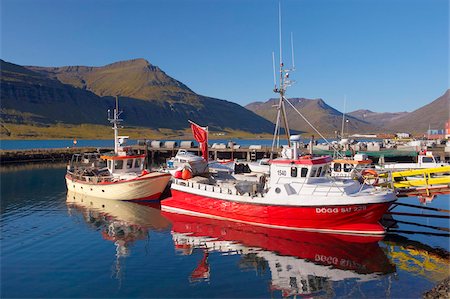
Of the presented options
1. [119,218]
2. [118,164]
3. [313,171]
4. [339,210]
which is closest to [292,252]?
[339,210]

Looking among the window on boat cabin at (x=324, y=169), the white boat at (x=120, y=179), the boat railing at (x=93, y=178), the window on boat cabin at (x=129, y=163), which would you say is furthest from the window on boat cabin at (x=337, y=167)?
the boat railing at (x=93, y=178)

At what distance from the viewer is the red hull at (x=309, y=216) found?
23355 millimetres

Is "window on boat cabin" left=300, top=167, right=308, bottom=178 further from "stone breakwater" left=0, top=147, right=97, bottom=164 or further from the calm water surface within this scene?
"stone breakwater" left=0, top=147, right=97, bottom=164

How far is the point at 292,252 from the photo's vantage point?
21297mm

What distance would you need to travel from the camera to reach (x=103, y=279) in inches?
700

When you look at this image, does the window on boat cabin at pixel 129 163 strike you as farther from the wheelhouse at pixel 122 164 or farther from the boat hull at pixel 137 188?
the boat hull at pixel 137 188

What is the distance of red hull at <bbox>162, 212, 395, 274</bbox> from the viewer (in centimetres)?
1967

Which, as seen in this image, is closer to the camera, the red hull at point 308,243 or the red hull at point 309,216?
the red hull at point 308,243

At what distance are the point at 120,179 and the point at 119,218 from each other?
7.39 metres

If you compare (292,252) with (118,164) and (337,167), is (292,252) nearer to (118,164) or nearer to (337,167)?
(337,167)

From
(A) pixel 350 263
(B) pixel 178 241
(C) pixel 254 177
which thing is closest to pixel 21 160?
(C) pixel 254 177

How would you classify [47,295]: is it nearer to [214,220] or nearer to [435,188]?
[214,220]

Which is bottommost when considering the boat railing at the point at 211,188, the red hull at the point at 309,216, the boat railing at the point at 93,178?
the red hull at the point at 309,216

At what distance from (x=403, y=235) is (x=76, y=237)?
23096 millimetres
